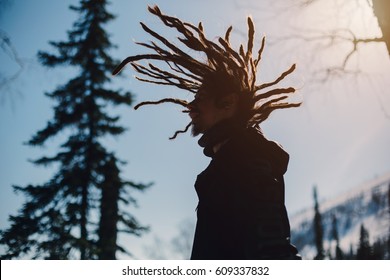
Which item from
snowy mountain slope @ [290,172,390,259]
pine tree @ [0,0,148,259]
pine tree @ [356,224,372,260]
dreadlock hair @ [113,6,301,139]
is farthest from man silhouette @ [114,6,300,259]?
snowy mountain slope @ [290,172,390,259]

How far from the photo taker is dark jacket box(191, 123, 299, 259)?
150 cm

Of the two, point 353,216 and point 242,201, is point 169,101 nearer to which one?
point 242,201

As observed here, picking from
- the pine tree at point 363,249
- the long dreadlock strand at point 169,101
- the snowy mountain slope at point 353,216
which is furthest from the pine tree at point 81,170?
the snowy mountain slope at point 353,216

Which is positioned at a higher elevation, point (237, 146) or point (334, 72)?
point (334, 72)

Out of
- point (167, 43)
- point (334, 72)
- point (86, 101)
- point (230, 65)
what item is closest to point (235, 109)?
point (230, 65)

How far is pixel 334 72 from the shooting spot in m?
4.48

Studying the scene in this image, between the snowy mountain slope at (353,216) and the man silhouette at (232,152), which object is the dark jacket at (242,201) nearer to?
the man silhouette at (232,152)

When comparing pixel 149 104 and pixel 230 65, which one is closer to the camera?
pixel 230 65

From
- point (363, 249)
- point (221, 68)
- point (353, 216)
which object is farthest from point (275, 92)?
point (353, 216)

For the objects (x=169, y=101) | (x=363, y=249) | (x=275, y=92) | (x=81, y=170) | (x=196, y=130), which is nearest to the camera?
(x=196, y=130)

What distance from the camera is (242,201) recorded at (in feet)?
5.15

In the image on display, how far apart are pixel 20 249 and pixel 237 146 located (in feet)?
26.8
